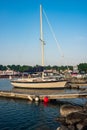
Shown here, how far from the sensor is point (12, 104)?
42219 mm

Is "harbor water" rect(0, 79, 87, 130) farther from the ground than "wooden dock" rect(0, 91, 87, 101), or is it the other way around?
"wooden dock" rect(0, 91, 87, 101)

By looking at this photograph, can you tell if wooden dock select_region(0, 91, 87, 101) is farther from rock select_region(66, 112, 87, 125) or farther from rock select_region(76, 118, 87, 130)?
rock select_region(76, 118, 87, 130)

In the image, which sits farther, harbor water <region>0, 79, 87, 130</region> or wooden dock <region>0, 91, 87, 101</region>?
wooden dock <region>0, 91, 87, 101</region>

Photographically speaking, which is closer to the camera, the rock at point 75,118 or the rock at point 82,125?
the rock at point 82,125

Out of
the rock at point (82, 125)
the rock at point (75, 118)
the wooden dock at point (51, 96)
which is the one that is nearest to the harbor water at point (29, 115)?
the wooden dock at point (51, 96)

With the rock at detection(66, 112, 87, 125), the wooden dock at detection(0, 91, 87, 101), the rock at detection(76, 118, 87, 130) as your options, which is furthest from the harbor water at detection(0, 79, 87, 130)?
the rock at detection(76, 118, 87, 130)

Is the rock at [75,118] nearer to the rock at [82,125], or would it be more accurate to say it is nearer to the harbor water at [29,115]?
the rock at [82,125]

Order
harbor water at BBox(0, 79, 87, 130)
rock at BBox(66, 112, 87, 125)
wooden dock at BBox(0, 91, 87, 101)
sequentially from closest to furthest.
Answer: rock at BBox(66, 112, 87, 125) < harbor water at BBox(0, 79, 87, 130) < wooden dock at BBox(0, 91, 87, 101)

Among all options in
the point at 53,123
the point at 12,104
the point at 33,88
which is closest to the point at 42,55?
the point at 33,88

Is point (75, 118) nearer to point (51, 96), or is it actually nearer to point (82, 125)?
point (82, 125)

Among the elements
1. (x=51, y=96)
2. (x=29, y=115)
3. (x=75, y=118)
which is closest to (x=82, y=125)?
(x=75, y=118)

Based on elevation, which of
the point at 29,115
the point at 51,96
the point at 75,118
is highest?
the point at 51,96

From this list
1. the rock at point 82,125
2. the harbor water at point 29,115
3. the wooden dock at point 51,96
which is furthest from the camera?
the wooden dock at point 51,96

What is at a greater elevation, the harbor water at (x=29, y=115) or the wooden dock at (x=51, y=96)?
the wooden dock at (x=51, y=96)
